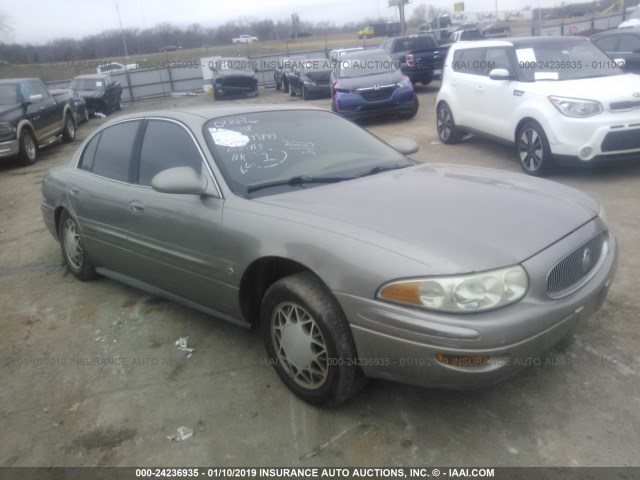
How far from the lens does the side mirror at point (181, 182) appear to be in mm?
3209

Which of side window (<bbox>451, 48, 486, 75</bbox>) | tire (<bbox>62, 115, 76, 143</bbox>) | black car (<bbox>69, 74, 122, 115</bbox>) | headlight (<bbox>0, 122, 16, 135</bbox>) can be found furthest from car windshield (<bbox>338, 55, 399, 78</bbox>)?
black car (<bbox>69, 74, 122, 115</bbox>)

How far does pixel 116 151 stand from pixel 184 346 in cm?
163

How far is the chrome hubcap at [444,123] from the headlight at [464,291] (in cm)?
731

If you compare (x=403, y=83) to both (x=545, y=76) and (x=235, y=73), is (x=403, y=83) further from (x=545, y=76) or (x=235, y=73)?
(x=235, y=73)

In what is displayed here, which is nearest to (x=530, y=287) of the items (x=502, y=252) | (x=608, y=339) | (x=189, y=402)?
(x=502, y=252)

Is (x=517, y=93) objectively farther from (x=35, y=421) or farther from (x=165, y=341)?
(x=35, y=421)

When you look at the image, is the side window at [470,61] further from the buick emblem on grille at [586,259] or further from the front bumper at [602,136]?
the buick emblem on grille at [586,259]

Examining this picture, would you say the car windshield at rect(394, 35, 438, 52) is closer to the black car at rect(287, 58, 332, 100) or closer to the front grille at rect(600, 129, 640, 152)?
the black car at rect(287, 58, 332, 100)

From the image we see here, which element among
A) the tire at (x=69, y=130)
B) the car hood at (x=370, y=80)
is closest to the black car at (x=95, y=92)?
the tire at (x=69, y=130)

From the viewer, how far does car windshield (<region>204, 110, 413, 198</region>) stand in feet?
11.0

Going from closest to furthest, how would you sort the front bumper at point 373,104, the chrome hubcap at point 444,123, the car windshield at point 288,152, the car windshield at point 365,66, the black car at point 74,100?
the car windshield at point 288,152 < the chrome hubcap at point 444,123 < the front bumper at point 373,104 < the car windshield at point 365,66 < the black car at point 74,100

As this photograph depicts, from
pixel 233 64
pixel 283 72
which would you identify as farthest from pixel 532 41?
pixel 233 64

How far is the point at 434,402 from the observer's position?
290 centimetres

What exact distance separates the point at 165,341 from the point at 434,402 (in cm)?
188
